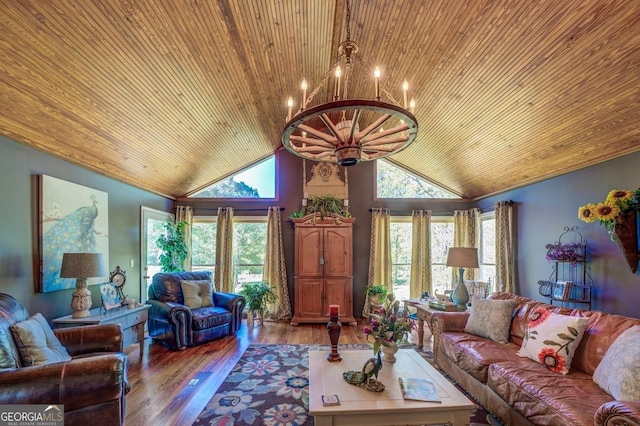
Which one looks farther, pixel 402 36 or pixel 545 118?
pixel 545 118

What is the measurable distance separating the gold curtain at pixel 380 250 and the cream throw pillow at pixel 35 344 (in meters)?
4.66

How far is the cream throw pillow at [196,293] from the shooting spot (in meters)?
4.67

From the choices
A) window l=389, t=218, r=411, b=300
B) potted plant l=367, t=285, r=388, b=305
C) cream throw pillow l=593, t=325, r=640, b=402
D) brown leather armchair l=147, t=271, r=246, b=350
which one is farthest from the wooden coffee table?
window l=389, t=218, r=411, b=300

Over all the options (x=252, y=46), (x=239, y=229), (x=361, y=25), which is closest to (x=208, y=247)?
(x=239, y=229)

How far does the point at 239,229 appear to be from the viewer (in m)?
6.23

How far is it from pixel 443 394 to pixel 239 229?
192 inches

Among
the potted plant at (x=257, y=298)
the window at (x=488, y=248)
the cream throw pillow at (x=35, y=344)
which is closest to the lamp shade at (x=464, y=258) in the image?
the window at (x=488, y=248)

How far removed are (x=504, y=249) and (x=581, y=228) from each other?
135 cm

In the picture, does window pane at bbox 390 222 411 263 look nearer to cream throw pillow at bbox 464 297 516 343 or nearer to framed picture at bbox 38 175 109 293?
cream throw pillow at bbox 464 297 516 343

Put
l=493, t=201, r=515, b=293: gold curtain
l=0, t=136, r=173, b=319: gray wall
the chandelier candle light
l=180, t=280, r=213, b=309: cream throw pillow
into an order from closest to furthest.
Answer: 1. the chandelier candle light
2. l=0, t=136, r=173, b=319: gray wall
3. l=180, t=280, r=213, b=309: cream throw pillow
4. l=493, t=201, r=515, b=293: gold curtain

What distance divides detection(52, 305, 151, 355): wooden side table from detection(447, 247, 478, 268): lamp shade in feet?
13.1

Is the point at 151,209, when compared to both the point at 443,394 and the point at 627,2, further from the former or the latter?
the point at 627,2

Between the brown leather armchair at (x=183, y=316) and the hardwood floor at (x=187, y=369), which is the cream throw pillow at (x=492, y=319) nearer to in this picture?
the hardwood floor at (x=187, y=369)

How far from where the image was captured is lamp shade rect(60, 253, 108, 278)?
3146 millimetres
